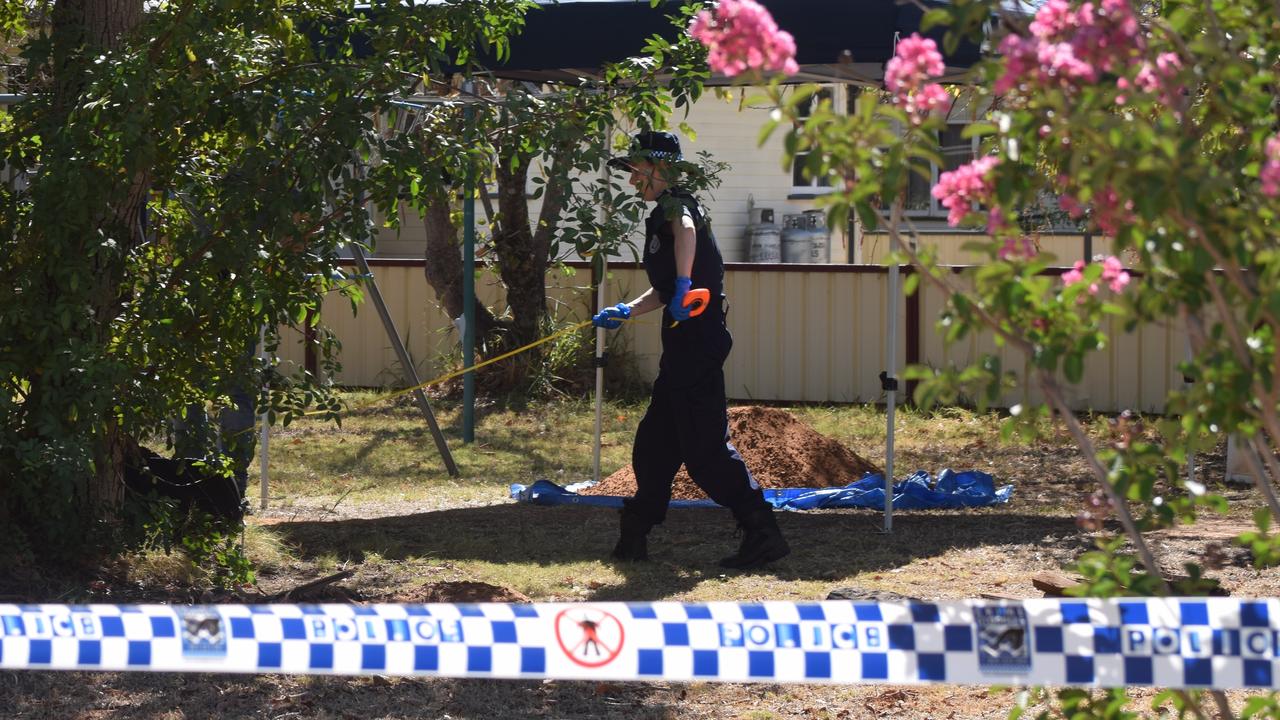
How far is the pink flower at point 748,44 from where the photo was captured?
7.86ft

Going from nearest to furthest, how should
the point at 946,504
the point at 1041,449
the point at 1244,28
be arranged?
the point at 1244,28 → the point at 946,504 → the point at 1041,449

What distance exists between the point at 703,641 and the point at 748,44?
3.70ft

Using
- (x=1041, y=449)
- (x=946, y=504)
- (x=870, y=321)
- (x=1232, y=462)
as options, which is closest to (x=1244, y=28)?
(x=946, y=504)

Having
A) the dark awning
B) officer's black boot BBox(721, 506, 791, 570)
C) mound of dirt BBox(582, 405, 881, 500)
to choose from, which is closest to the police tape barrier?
officer's black boot BBox(721, 506, 791, 570)

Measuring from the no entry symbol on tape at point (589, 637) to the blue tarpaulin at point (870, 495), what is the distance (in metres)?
5.45

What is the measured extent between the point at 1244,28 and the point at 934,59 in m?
0.54

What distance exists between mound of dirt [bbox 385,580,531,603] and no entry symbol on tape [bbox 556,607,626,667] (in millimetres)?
2617

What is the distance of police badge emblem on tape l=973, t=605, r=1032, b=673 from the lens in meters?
2.68

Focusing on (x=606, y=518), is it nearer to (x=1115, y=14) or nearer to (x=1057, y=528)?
(x=1057, y=528)

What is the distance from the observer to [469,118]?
219 inches

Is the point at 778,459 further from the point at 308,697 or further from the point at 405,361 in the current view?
the point at 308,697

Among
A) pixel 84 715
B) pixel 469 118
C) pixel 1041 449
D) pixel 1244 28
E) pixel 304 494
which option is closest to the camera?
pixel 1244 28

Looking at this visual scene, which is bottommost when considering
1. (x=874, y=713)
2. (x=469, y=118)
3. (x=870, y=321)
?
(x=874, y=713)

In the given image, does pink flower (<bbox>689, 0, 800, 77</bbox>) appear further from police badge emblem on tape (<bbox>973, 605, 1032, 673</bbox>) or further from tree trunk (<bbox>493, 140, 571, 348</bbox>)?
tree trunk (<bbox>493, 140, 571, 348</bbox>)
